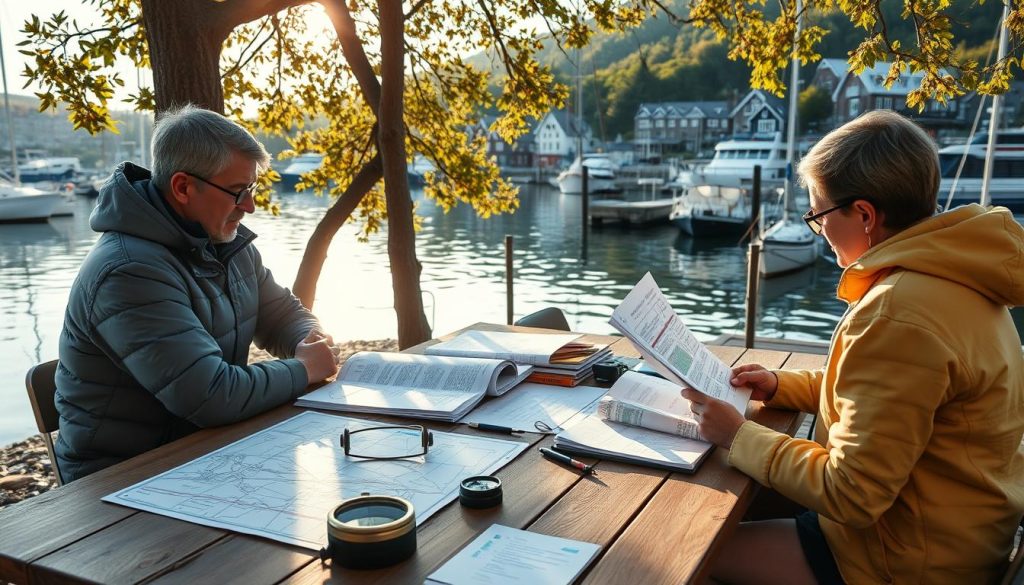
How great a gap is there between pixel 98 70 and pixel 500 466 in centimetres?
423

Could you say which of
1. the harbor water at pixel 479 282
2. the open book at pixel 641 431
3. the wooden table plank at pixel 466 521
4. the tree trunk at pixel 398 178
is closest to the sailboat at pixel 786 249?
the harbor water at pixel 479 282

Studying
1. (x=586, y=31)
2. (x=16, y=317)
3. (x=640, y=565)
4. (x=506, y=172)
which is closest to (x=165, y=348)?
(x=640, y=565)

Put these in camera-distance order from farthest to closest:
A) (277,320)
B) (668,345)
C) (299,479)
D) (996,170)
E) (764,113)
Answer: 1. (764,113)
2. (996,170)
3. (277,320)
4. (668,345)
5. (299,479)

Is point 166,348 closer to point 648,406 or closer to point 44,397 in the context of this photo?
point 44,397

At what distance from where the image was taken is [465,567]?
1.24 metres

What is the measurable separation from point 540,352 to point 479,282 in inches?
574

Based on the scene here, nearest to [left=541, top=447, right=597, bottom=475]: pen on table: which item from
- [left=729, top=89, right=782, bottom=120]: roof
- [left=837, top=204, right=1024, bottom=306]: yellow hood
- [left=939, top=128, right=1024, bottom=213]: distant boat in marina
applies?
[left=837, top=204, right=1024, bottom=306]: yellow hood

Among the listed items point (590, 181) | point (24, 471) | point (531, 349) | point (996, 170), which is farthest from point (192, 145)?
point (590, 181)

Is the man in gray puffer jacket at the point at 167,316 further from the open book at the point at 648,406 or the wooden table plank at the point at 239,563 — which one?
the open book at the point at 648,406

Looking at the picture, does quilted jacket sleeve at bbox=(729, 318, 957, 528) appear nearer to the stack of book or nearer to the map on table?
the map on table

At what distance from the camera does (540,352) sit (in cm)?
256

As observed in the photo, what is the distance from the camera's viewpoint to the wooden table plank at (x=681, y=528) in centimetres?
A: 127

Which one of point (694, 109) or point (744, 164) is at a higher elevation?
point (694, 109)

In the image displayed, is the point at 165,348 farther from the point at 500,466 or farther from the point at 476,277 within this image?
the point at 476,277
